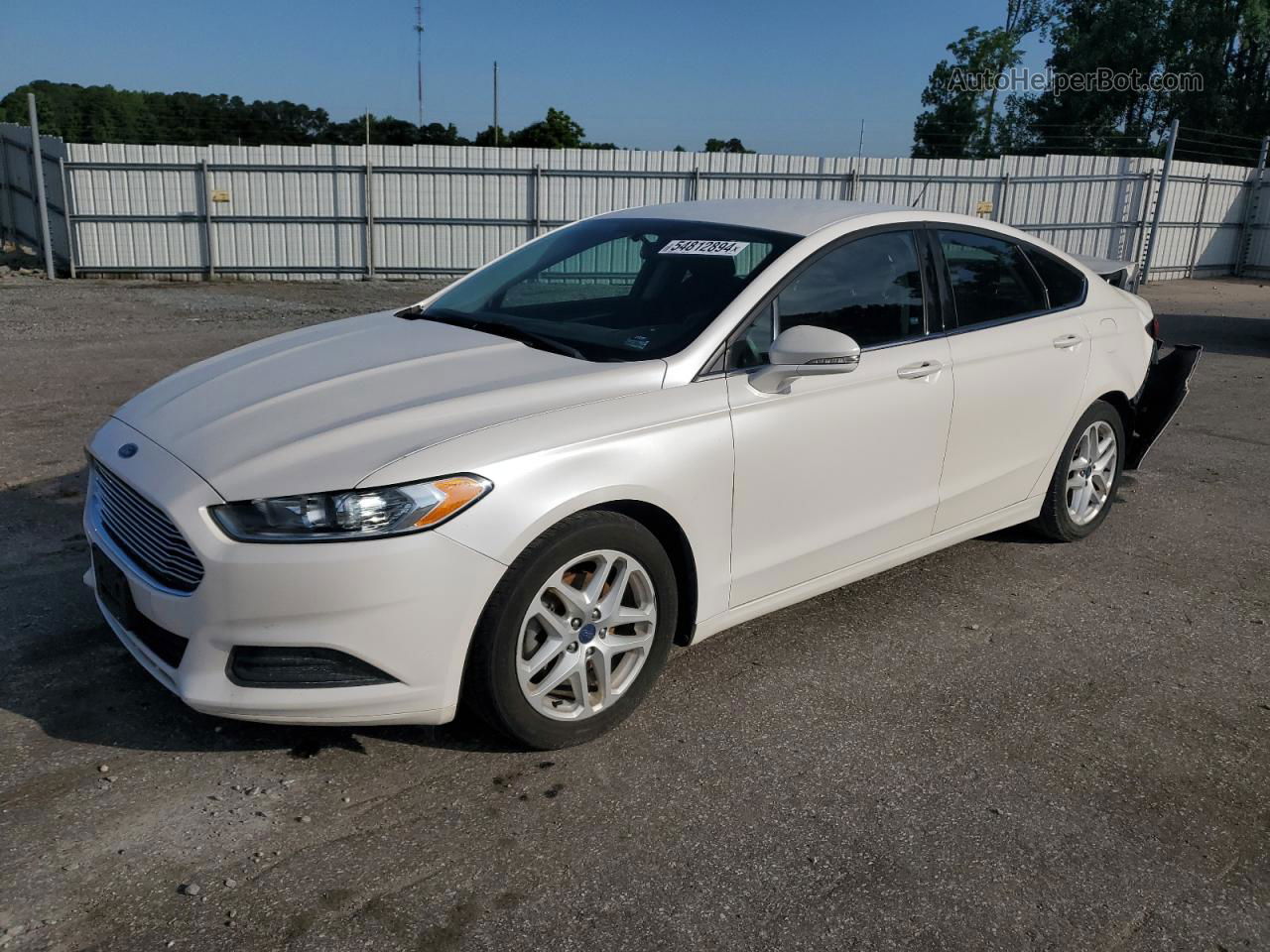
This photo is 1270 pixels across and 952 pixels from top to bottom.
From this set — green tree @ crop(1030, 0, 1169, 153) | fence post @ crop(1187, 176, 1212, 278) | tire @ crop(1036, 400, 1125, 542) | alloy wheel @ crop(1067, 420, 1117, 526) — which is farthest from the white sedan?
green tree @ crop(1030, 0, 1169, 153)

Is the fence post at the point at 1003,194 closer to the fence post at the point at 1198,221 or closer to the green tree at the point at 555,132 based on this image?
the fence post at the point at 1198,221

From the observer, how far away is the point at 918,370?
13.2 feet

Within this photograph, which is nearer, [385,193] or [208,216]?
[208,216]

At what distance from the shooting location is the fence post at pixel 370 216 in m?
18.5

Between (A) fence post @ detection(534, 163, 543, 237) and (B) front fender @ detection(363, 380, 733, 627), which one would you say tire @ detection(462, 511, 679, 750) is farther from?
(A) fence post @ detection(534, 163, 543, 237)

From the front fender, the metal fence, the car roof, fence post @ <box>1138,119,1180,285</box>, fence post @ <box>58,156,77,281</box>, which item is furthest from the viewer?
fence post @ <box>1138,119,1180,285</box>

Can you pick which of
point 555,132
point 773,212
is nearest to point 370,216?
point 773,212

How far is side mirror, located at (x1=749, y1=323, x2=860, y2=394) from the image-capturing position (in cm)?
340

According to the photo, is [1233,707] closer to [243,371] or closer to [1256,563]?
[1256,563]

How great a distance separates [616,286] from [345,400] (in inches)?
56.2

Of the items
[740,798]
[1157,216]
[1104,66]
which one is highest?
[1104,66]

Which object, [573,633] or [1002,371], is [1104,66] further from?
[573,633]

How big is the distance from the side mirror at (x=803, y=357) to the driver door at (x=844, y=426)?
49 mm

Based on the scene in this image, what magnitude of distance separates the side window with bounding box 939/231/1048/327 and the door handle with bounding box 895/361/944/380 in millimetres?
348
